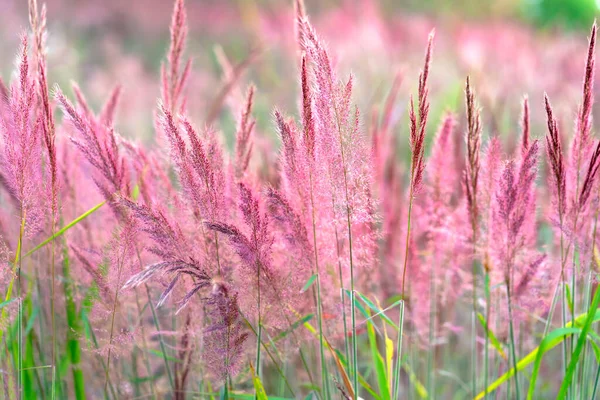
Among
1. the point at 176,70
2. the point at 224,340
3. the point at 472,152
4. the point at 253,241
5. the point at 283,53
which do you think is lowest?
the point at 224,340

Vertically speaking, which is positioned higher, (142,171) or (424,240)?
(142,171)

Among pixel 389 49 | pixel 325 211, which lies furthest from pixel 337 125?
pixel 389 49

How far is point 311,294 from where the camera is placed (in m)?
1.50

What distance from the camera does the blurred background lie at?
151 inches

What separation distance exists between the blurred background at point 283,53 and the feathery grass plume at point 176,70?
0.21 meters

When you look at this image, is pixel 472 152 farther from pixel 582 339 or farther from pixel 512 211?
pixel 582 339

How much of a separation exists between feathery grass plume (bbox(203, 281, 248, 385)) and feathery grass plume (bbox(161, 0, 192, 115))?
51cm

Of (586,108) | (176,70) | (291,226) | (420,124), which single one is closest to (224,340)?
(291,226)

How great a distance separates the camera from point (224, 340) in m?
1.23

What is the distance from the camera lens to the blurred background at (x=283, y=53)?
3833 mm

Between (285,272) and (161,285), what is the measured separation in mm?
257

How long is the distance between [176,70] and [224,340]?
639 mm

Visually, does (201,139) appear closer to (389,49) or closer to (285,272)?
(285,272)

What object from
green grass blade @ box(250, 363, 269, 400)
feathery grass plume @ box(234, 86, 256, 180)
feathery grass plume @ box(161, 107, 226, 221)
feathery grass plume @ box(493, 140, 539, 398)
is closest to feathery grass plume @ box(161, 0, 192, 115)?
feathery grass plume @ box(234, 86, 256, 180)
